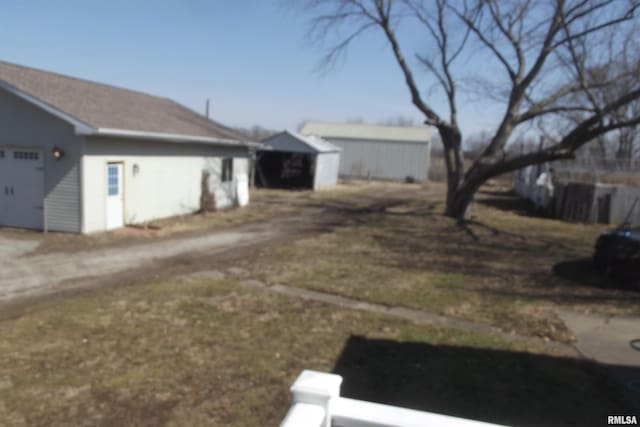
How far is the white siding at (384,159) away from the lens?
40750 mm

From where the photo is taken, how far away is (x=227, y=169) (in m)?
19.5

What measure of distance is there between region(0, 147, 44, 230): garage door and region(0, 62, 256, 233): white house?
0.08 ft

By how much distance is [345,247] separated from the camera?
12406 mm

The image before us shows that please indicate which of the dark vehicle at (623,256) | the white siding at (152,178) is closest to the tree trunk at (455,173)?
the white siding at (152,178)

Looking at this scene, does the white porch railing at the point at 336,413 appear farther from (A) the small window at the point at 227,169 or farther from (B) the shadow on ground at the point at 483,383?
(A) the small window at the point at 227,169

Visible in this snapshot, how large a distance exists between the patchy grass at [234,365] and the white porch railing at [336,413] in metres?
2.51

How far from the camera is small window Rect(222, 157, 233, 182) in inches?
758

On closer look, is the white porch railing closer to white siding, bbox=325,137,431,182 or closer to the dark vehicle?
the dark vehicle

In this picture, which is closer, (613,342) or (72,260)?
(613,342)

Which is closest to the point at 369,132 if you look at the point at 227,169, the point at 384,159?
the point at 384,159

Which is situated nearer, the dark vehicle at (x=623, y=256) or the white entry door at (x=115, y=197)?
the dark vehicle at (x=623, y=256)

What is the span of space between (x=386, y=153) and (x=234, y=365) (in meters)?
37.4

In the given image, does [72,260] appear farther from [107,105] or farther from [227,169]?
[227,169]

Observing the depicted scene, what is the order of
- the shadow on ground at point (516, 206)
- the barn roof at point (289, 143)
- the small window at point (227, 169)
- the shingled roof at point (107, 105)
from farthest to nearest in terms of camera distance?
A: the barn roof at point (289, 143)
the shadow on ground at point (516, 206)
the small window at point (227, 169)
the shingled roof at point (107, 105)
